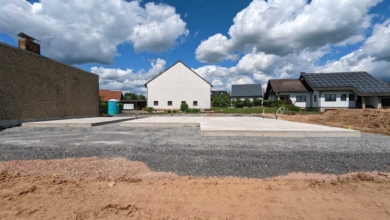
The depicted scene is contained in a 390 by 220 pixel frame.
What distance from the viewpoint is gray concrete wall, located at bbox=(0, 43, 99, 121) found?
987 cm

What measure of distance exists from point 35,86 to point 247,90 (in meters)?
46.1

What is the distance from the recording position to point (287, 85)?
31.8m

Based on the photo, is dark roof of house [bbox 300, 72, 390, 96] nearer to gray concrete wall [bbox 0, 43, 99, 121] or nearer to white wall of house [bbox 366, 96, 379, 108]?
A: white wall of house [bbox 366, 96, 379, 108]

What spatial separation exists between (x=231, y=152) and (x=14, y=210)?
401 cm

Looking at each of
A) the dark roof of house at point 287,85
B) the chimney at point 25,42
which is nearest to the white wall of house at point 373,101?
the dark roof of house at point 287,85

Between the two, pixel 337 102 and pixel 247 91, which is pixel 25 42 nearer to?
pixel 337 102

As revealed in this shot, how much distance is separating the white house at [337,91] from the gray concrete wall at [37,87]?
27070 mm

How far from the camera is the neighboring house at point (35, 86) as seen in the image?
987 cm

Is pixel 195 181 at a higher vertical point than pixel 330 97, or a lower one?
lower

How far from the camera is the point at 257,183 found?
11.1 ft

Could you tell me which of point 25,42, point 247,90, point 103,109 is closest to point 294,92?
point 247,90

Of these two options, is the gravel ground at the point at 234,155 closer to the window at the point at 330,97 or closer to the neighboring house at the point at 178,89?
the window at the point at 330,97

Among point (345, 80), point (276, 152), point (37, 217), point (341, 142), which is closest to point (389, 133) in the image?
point (341, 142)

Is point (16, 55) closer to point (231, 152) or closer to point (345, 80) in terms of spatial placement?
point (231, 152)
